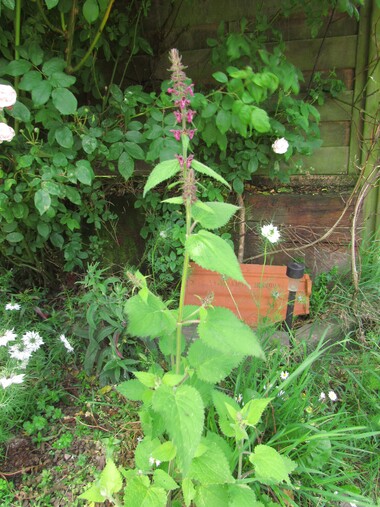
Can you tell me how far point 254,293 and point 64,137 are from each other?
4.13 feet

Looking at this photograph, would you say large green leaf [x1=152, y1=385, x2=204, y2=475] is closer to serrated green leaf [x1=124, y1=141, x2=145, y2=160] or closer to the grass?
the grass

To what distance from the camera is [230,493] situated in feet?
3.51

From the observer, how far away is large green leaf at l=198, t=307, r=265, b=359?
81cm

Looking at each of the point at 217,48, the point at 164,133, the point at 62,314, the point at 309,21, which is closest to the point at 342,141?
the point at 309,21

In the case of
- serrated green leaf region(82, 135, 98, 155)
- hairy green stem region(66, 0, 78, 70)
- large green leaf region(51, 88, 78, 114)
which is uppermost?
hairy green stem region(66, 0, 78, 70)

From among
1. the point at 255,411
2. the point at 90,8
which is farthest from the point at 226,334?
the point at 90,8

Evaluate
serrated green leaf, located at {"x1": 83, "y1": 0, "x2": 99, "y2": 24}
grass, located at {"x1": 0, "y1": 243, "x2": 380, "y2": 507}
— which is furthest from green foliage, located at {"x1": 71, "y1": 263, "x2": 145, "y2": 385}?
serrated green leaf, located at {"x1": 83, "y1": 0, "x2": 99, "y2": 24}

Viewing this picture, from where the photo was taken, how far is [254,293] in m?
2.14

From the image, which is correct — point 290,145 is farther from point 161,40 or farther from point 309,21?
point 161,40

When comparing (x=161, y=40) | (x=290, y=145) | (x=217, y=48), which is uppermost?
(x=161, y=40)

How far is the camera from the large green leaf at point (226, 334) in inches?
31.9

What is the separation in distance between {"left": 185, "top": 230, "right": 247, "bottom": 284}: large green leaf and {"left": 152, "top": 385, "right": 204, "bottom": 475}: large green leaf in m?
0.32

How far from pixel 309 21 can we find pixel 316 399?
1.86m

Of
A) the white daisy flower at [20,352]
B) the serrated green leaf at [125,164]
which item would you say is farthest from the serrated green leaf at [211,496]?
the serrated green leaf at [125,164]
